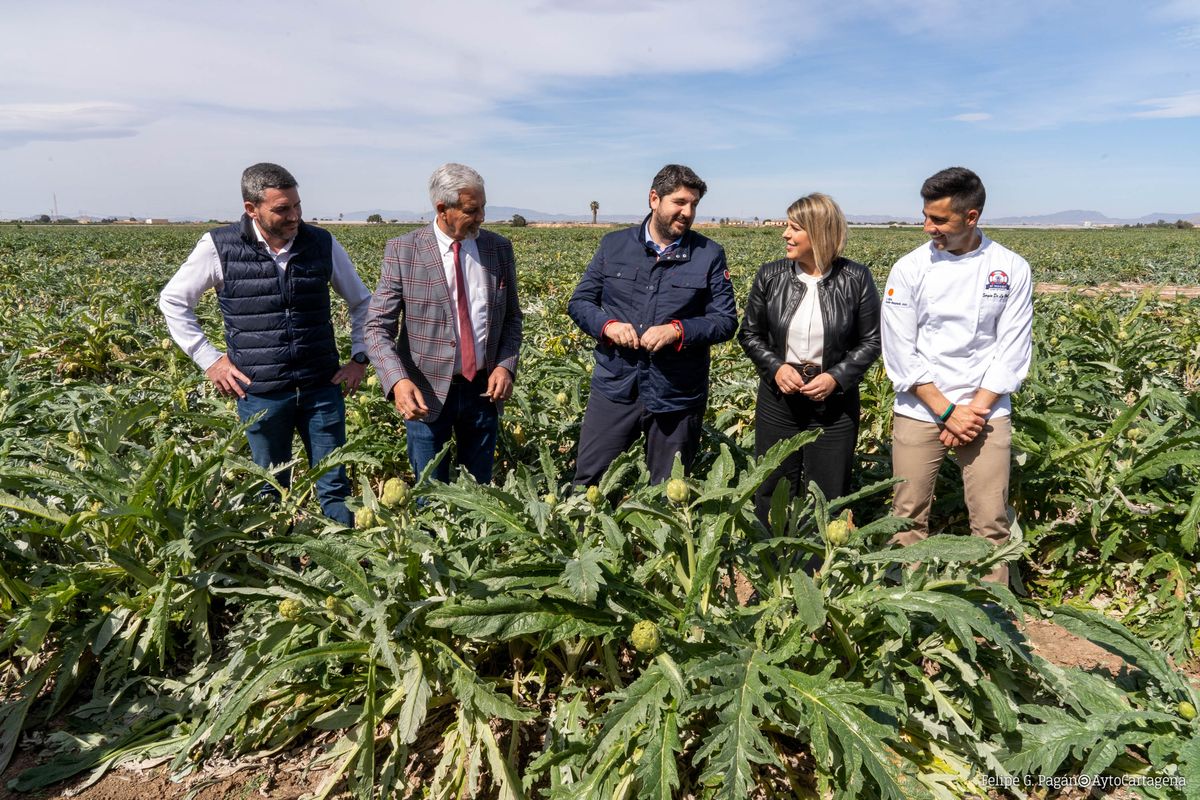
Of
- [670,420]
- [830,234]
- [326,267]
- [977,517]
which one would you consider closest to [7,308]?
[326,267]

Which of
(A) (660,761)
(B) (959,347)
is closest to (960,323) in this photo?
(B) (959,347)

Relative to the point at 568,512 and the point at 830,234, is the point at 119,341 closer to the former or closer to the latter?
the point at 568,512

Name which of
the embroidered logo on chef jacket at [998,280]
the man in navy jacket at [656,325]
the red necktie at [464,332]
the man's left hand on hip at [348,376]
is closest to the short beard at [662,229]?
the man in navy jacket at [656,325]

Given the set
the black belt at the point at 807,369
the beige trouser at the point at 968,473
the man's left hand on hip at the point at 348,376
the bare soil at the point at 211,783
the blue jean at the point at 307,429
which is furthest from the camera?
the man's left hand on hip at the point at 348,376

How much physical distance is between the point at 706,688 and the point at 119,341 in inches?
255

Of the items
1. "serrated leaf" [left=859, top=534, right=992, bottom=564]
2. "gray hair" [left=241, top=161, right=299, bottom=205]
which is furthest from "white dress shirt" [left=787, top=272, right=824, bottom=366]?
"gray hair" [left=241, top=161, right=299, bottom=205]

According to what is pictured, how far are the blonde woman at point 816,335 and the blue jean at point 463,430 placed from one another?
1185 millimetres

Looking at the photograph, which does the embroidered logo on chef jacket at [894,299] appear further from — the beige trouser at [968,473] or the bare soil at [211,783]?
the bare soil at [211,783]

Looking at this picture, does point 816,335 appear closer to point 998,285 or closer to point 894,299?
point 894,299

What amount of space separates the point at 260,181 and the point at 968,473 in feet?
9.85

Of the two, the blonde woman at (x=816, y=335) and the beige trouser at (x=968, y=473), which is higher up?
the blonde woman at (x=816, y=335)

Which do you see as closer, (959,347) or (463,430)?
(959,347)

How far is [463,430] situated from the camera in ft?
10.7

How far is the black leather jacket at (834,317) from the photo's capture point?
289 centimetres
